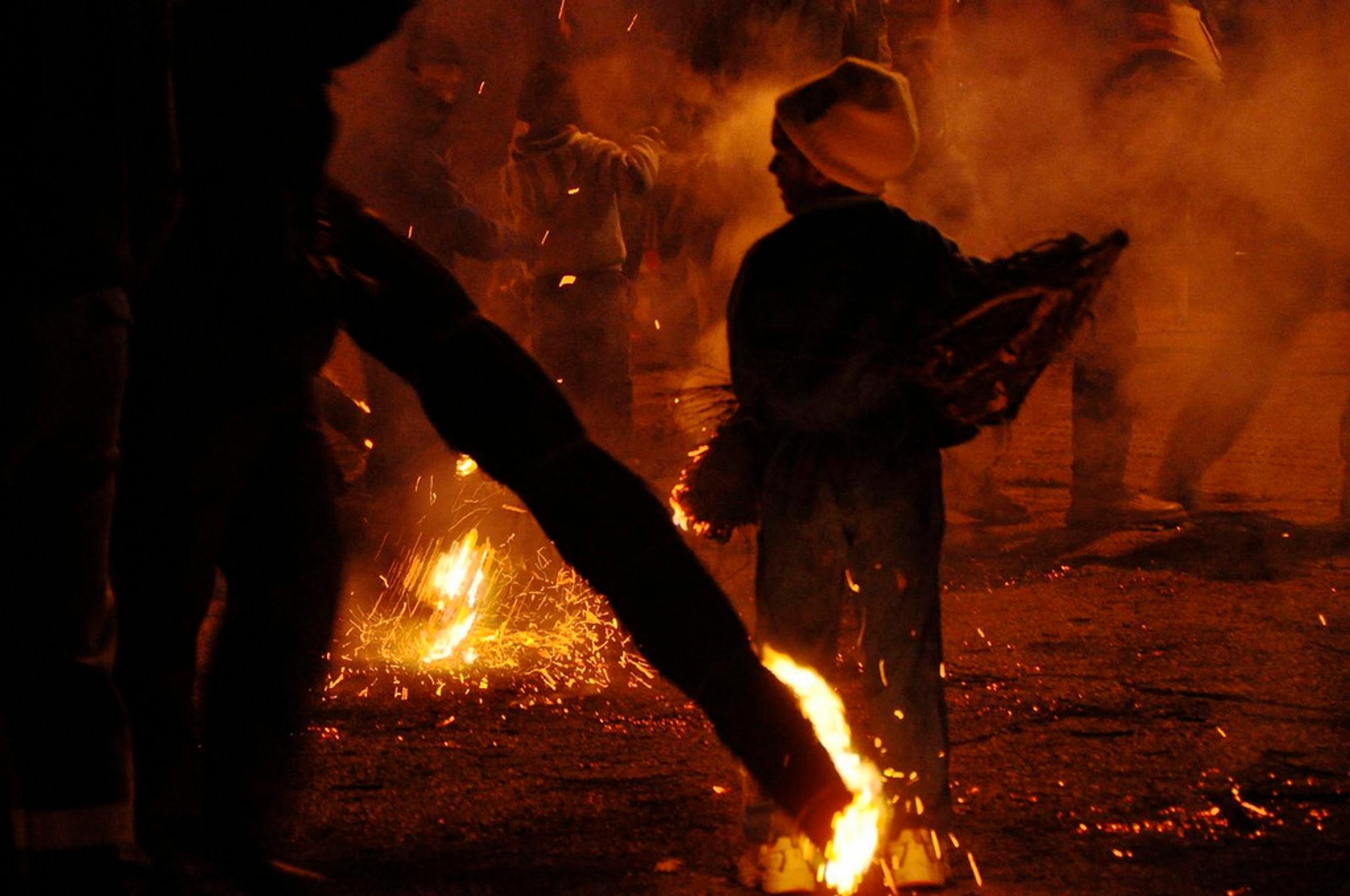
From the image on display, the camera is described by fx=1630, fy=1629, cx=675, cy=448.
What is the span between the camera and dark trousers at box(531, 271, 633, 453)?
24.7 feet

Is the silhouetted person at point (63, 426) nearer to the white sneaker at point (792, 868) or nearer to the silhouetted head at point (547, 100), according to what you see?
the white sneaker at point (792, 868)

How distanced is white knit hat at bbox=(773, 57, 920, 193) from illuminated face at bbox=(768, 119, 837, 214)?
0.04 meters

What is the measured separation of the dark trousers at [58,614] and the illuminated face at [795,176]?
5.06ft

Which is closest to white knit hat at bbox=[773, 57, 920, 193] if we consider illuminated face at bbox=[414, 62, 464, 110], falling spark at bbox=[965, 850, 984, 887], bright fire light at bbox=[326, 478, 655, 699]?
falling spark at bbox=[965, 850, 984, 887]

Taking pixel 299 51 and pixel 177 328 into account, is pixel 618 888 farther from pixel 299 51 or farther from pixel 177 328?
pixel 299 51

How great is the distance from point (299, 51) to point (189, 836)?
1.50 metres

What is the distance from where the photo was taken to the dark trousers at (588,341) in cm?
753

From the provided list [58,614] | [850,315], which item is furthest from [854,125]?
[58,614]

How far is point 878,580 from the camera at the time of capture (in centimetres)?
340

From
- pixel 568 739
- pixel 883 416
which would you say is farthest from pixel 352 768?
pixel 883 416

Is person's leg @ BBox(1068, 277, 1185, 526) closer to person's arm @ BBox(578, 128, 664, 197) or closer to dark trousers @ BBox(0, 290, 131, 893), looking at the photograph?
person's arm @ BBox(578, 128, 664, 197)

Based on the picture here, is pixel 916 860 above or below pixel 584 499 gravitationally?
below

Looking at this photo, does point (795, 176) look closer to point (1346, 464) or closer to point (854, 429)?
point (854, 429)

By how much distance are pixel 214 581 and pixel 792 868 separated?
1.30 metres
